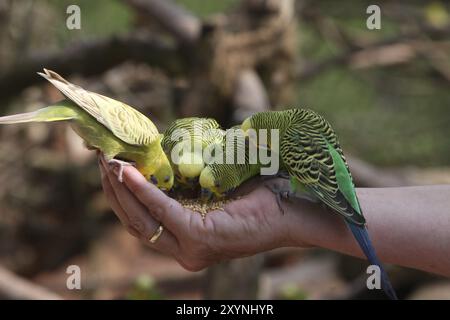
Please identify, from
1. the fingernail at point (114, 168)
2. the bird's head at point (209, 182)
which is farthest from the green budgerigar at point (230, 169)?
the fingernail at point (114, 168)

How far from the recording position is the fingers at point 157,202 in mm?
1480

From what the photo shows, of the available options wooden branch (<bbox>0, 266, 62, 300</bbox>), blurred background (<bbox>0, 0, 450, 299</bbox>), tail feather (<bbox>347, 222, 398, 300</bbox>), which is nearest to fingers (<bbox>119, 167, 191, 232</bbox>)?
tail feather (<bbox>347, 222, 398, 300</bbox>)

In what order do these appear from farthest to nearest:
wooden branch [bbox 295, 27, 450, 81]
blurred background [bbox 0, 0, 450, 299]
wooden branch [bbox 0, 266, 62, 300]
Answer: wooden branch [bbox 295, 27, 450, 81]
blurred background [bbox 0, 0, 450, 299]
wooden branch [bbox 0, 266, 62, 300]

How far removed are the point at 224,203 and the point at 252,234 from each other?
11 centimetres

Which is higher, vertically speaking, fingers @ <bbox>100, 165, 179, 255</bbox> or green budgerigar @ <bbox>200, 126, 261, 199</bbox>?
green budgerigar @ <bbox>200, 126, 261, 199</bbox>

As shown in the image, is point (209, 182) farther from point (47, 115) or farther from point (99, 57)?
point (99, 57)

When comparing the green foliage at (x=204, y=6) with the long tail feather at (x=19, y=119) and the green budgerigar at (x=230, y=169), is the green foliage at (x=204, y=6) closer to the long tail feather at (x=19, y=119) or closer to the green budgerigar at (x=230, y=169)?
the green budgerigar at (x=230, y=169)

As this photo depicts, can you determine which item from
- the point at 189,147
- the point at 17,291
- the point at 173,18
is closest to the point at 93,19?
the point at 173,18

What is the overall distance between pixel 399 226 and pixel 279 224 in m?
0.28

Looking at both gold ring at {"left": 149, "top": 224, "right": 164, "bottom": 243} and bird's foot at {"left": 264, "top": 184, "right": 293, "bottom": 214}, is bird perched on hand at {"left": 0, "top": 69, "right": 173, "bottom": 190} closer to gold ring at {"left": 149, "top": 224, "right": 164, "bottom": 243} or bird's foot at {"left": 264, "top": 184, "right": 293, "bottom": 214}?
gold ring at {"left": 149, "top": 224, "right": 164, "bottom": 243}

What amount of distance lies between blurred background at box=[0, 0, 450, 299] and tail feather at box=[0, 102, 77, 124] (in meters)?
0.70

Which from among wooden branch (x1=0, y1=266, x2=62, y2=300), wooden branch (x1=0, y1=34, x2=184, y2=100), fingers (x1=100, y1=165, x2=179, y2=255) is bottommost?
wooden branch (x1=0, y1=266, x2=62, y2=300)

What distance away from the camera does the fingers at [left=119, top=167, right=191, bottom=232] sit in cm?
148

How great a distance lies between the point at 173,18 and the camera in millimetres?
2879
